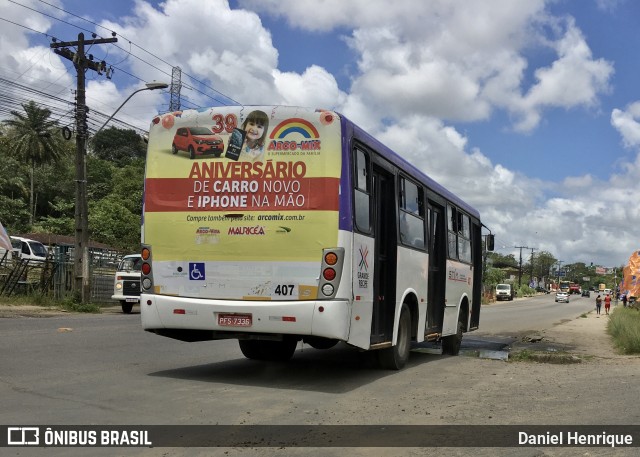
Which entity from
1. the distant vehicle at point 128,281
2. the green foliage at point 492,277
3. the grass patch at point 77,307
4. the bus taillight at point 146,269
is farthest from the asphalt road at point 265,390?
the green foliage at point 492,277

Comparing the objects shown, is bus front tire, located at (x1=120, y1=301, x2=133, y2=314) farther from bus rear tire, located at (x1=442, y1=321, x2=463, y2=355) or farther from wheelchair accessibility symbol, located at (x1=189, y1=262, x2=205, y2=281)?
wheelchair accessibility symbol, located at (x1=189, y1=262, x2=205, y2=281)

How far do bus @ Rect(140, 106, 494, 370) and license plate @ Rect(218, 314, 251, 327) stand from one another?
0.01m

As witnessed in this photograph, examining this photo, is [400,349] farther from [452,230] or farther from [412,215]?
[452,230]

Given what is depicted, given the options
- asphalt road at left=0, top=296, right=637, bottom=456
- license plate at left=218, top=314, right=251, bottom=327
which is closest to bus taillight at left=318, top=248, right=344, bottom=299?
license plate at left=218, top=314, right=251, bottom=327

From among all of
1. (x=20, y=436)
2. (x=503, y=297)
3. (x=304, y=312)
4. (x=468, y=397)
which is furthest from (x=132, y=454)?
(x=503, y=297)

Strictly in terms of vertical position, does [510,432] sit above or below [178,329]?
below

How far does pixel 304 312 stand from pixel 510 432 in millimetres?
2685

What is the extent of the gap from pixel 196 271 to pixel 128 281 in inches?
656

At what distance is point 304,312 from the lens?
24.6ft

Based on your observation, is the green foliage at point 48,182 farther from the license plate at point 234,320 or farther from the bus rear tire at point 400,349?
the license plate at point 234,320

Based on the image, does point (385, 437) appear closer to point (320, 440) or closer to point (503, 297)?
point (320, 440)

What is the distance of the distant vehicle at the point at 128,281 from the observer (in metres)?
23.5

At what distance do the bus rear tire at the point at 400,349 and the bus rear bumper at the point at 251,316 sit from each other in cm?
226

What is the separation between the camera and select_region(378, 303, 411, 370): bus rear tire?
31.7ft
